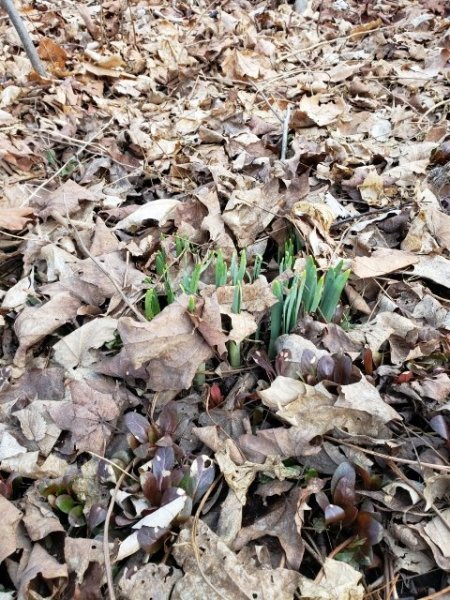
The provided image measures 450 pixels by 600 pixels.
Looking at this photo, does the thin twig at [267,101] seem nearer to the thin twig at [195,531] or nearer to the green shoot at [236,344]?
the green shoot at [236,344]

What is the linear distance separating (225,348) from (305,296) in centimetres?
28

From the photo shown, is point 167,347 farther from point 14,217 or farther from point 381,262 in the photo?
point 14,217

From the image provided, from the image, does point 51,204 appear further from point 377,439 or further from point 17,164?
point 377,439

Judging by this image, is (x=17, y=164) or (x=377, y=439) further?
(x=17, y=164)

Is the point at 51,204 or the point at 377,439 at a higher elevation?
the point at 51,204

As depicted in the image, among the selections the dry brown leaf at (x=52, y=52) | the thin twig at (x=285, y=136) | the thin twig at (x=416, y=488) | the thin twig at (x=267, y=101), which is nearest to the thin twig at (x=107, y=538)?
the thin twig at (x=416, y=488)

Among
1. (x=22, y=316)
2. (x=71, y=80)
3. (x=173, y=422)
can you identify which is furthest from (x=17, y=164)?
(x=173, y=422)

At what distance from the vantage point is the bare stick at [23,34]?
2389 millimetres

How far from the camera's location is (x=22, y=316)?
158 centimetres

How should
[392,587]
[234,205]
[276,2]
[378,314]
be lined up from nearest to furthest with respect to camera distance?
[392,587]
[378,314]
[234,205]
[276,2]

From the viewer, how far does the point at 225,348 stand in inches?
54.9

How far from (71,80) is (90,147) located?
0.61 metres

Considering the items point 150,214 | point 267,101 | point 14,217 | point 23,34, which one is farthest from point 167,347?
point 23,34

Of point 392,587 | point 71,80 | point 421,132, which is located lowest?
point 392,587
